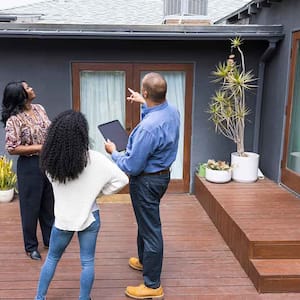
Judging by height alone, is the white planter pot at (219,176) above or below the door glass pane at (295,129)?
below

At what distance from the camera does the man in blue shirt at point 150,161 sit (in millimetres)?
2467

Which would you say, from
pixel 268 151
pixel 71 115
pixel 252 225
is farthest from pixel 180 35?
pixel 71 115

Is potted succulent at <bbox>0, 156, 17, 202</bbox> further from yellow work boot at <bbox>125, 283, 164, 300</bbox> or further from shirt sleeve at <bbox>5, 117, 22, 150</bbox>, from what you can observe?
Result: yellow work boot at <bbox>125, 283, 164, 300</bbox>

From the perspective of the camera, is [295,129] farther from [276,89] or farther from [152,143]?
[152,143]

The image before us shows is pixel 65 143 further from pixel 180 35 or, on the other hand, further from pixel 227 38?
pixel 227 38

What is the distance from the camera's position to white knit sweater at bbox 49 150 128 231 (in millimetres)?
2279

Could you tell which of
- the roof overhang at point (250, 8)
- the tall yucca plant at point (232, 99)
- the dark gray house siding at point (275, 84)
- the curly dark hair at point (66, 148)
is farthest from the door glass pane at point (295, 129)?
the curly dark hair at point (66, 148)

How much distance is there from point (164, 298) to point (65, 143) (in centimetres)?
135

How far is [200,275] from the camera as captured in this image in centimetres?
310

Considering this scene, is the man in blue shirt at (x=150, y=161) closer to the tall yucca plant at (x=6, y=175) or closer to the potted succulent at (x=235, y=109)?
the potted succulent at (x=235, y=109)

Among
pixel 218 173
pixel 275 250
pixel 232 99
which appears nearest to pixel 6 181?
pixel 218 173

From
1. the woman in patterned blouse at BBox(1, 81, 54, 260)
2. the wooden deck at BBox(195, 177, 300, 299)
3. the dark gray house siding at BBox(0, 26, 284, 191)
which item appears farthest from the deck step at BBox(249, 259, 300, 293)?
the dark gray house siding at BBox(0, 26, 284, 191)

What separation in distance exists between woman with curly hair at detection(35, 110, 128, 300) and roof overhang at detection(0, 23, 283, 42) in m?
2.47

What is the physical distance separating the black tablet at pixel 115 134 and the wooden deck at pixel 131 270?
1.07m
